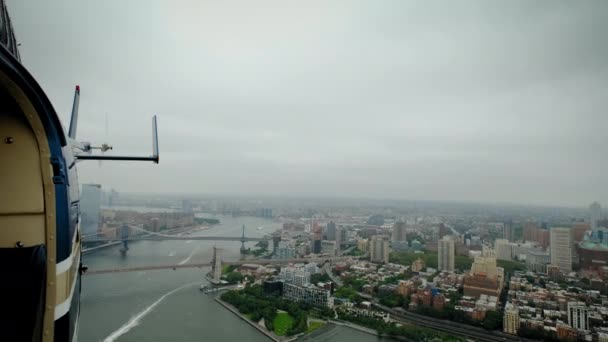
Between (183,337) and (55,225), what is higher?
(55,225)

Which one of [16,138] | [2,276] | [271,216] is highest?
[16,138]

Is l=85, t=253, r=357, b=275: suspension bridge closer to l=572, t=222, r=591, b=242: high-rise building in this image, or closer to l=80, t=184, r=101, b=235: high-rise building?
l=80, t=184, r=101, b=235: high-rise building

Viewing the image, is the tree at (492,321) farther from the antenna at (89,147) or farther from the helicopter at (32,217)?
the helicopter at (32,217)

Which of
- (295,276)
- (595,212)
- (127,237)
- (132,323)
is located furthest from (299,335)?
(595,212)

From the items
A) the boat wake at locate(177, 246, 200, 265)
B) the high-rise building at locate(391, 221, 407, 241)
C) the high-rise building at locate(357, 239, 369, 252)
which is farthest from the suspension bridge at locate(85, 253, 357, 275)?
the high-rise building at locate(391, 221, 407, 241)

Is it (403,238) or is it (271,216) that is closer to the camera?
(403,238)

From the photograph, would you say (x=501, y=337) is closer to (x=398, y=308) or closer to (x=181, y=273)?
(x=398, y=308)

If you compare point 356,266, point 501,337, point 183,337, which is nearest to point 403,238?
point 356,266
